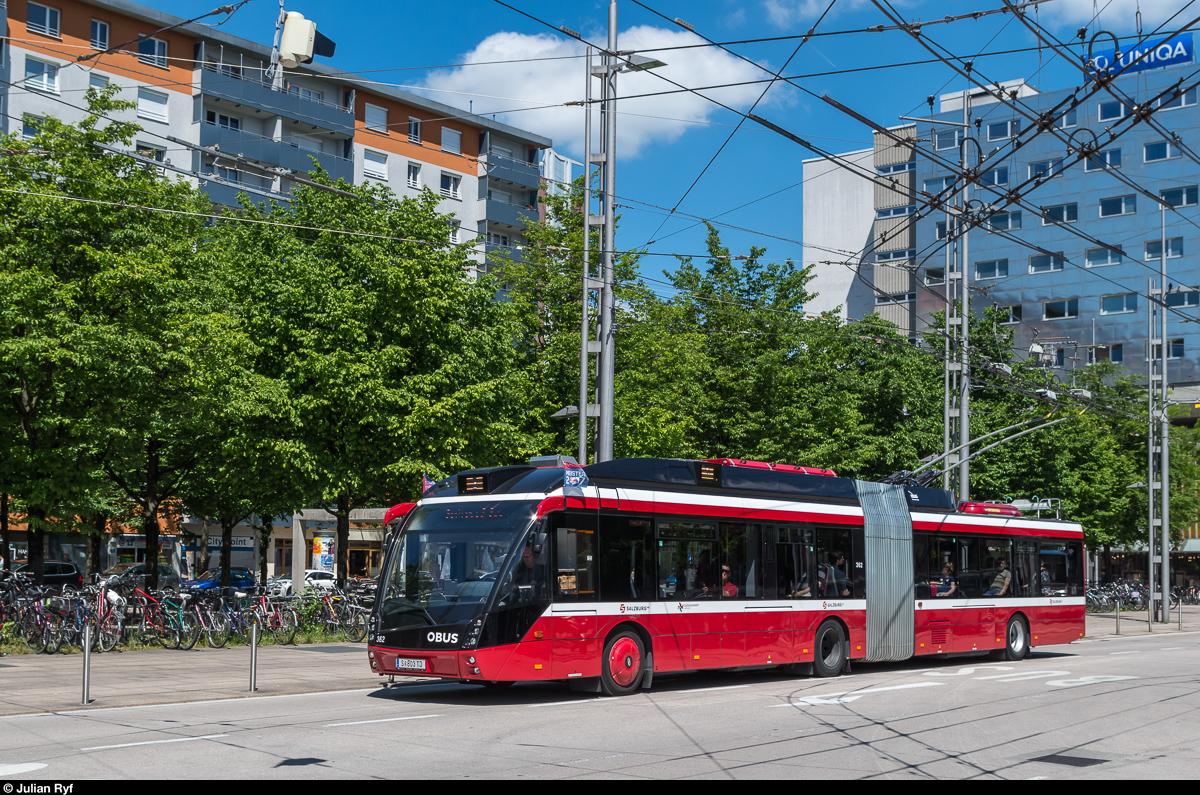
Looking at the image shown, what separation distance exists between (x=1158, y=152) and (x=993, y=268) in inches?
452

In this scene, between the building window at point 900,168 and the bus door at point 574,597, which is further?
the building window at point 900,168

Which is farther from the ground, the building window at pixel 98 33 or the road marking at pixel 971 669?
the building window at pixel 98 33

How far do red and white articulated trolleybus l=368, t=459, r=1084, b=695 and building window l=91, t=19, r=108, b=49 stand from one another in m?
39.0

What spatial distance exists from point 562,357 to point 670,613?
16.8m

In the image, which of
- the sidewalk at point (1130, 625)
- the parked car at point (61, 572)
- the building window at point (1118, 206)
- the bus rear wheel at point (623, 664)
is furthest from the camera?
the building window at point (1118, 206)

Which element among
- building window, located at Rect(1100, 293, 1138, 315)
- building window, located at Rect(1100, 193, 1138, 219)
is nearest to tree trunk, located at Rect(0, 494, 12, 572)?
building window, located at Rect(1100, 193, 1138, 219)

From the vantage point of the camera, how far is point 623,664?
14633mm

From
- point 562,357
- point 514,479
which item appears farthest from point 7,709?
point 562,357

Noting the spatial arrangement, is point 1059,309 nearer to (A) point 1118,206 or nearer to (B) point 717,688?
(A) point 1118,206

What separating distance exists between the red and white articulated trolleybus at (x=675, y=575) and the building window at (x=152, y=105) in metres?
39.2

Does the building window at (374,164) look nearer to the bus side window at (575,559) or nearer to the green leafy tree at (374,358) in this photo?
the green leafy tree at (374,358)

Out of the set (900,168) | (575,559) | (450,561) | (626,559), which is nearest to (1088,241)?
(900,168)

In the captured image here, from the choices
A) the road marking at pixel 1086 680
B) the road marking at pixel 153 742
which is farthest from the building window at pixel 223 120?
the road marking at pixel 153 742

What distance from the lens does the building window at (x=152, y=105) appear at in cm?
4834
